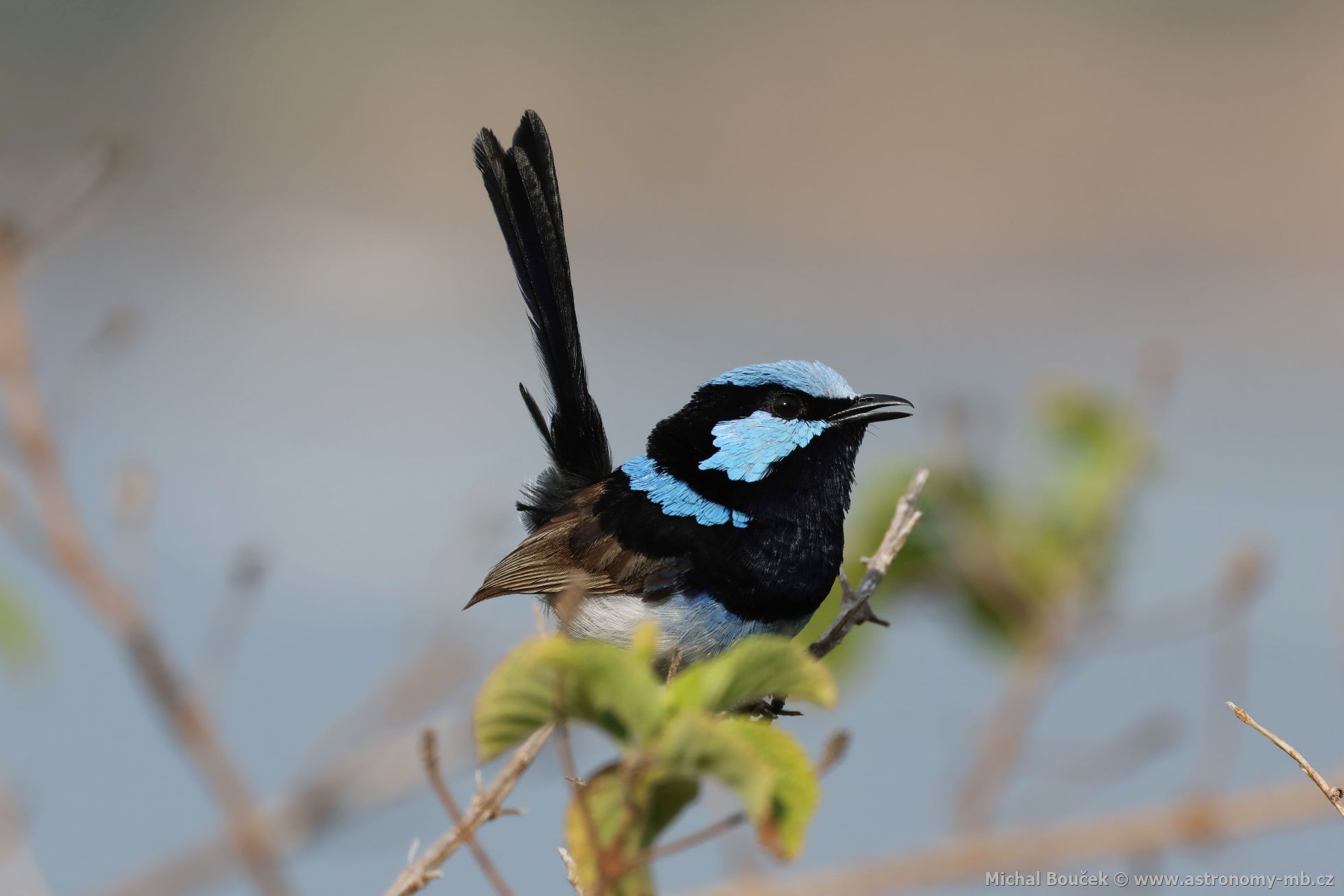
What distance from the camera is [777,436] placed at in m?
2.04

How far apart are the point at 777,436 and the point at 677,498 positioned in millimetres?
177

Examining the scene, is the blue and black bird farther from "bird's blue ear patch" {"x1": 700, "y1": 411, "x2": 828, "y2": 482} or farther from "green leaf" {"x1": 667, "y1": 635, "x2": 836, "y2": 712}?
"green leaf" {"x1": 667, "y1": 635, "x2": 836, "y2": 712}

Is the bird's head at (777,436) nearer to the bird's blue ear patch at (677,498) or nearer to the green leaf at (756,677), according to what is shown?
the bird's blue ear patch at (677,498)

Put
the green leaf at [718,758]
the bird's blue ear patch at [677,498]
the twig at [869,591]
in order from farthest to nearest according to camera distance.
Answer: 1. the bird's blue ear patch at [677,498]
2. the twig at [869,591]
3. the green leaf at [718,758]

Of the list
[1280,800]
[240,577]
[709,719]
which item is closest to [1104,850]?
[1280,800]

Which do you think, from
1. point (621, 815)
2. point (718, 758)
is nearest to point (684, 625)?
point (621, 815)

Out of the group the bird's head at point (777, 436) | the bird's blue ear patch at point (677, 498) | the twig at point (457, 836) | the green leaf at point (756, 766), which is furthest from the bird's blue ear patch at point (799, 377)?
the green leaf at point (756, 766)

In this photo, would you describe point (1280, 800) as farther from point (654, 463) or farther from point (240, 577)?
point (240, 577)

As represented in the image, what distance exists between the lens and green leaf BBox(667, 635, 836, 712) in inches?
34.8

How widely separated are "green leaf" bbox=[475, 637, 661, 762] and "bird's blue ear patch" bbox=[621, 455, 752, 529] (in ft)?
3.52

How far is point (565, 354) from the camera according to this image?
2.14 m

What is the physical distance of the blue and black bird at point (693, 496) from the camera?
6.27ft

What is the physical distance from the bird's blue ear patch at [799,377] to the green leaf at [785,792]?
1.18m

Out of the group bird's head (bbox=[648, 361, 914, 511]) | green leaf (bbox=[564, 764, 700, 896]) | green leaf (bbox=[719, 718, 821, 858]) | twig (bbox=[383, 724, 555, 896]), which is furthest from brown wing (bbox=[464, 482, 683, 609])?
green leaf (bbox=[719, 718, 821, 858])
